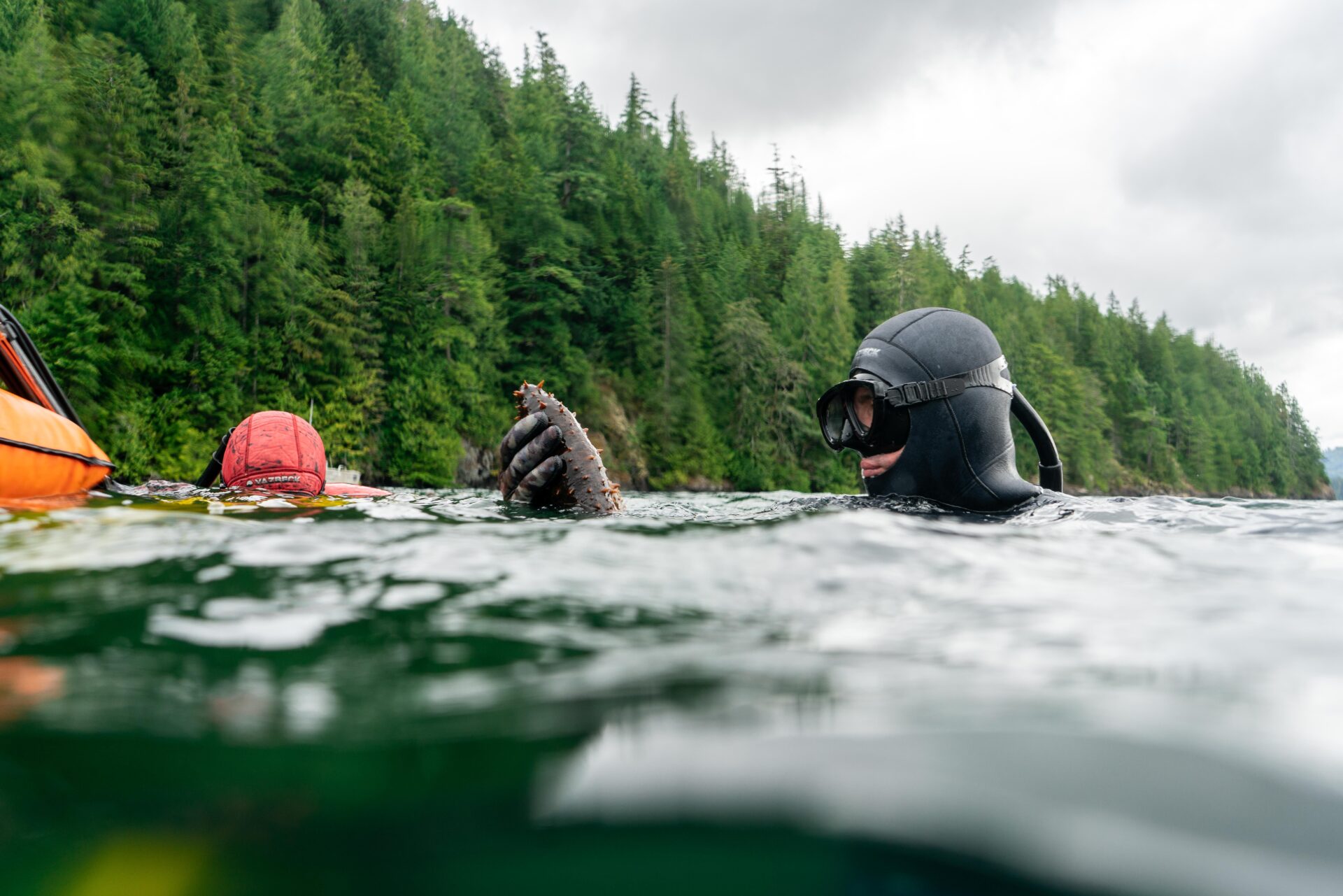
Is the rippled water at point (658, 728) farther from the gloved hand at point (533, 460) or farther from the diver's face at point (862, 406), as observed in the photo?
the diver's face at point (862, 406)

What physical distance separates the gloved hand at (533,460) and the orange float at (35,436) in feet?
7.70

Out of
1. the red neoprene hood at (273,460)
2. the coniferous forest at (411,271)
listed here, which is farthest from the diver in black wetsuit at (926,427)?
the coniferous forest at (411,271)

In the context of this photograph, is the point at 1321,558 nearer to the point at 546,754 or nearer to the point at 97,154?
the point at 546,754

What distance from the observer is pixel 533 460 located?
4270 mm

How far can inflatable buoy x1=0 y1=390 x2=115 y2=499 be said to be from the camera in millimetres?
3662

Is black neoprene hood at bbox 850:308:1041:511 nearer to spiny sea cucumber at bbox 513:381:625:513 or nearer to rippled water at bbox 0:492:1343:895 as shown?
spiny sea cucumber at bbox 513:381:625:513

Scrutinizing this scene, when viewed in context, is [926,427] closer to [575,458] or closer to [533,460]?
[575,458]

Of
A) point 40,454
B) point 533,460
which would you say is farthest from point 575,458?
point 40,454

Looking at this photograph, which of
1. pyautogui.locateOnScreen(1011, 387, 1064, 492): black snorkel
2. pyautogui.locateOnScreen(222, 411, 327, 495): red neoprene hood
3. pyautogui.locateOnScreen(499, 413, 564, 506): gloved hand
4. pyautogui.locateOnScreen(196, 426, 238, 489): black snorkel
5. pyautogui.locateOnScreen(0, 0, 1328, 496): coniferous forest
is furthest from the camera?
pyautogui.locateOnScreen(0, 0, 1328, 496): coniferous forest

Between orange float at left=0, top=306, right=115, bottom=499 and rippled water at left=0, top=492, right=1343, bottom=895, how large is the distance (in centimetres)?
190

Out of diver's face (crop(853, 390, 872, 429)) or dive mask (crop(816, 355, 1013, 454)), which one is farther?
diver's face (crop(853, 390, 872, 429))

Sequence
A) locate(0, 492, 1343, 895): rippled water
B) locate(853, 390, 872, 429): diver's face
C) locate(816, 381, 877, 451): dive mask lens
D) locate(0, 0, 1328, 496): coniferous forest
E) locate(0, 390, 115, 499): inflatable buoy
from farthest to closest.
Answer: locate(0, 0, 1328, 496): coniferous forest, locate(853, 390, 872, 429): diver's face, locate(816, 381, 877, 451): dive mask lens, locate(0, 390, 115, 499): inflatable buoy, locate(0, 492, 1343, 895): rippled water

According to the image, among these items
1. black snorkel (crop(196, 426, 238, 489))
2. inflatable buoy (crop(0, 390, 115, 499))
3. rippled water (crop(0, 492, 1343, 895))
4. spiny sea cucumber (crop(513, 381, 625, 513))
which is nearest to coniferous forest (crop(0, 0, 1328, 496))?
black snorkel (crop(196, 426, 238, 489))

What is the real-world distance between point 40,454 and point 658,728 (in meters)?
4.28
